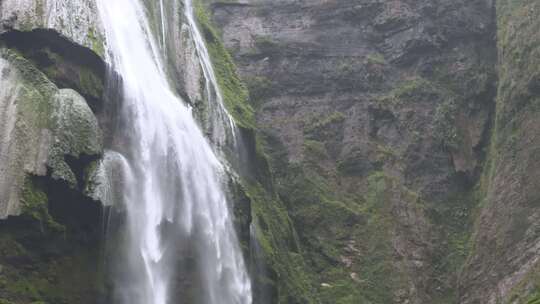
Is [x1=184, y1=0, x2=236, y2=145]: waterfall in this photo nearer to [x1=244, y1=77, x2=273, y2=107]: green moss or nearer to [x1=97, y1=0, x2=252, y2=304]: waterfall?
[x1=97, y1=0, x2=252, y2=304]: waterfall

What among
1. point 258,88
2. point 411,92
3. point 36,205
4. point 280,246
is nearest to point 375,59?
point 411,92

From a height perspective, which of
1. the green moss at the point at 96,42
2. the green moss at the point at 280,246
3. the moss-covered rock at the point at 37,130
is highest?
the green moss at the point at 96,42

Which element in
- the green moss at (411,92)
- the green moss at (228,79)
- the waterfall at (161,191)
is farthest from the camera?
the green moss at (411,92)

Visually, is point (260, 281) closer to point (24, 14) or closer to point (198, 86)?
point (198, 86)

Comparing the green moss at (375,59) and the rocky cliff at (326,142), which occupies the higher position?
the green moss at (375,59)

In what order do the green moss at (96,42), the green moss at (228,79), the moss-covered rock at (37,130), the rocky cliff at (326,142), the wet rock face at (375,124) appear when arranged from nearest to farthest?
the moss-covered rock at (37,130) → the rocky cliff at (326,142) → the green moss at (96,42) → the wet rock face at (375,124) → the green moss at (228,79)

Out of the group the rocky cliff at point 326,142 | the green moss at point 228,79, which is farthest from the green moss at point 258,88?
the green moss at point 228,79

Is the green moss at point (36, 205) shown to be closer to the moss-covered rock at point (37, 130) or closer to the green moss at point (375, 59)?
the moss-covered rock at point (37, 130)

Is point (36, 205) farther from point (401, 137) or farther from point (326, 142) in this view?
point (401, 137)

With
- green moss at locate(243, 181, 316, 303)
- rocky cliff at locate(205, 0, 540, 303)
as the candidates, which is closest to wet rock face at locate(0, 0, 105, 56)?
green moss at locate(243, 181, 316, 303)
